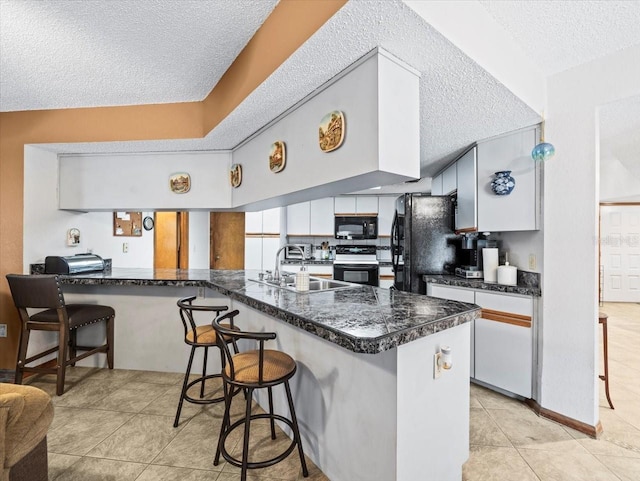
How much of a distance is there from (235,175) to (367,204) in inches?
129

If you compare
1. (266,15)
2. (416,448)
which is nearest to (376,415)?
(416,448)

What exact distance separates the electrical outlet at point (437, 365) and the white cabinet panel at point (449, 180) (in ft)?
7.60

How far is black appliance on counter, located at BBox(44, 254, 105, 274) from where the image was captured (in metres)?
3.04

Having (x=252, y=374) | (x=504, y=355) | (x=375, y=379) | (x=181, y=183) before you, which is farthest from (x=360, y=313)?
(x=181, y=183)

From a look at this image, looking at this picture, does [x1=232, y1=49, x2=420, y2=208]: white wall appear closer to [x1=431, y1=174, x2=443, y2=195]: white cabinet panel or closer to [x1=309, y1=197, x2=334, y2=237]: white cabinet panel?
[x1=431, y1=174, x2=443, y2=195]: white cabinet panel

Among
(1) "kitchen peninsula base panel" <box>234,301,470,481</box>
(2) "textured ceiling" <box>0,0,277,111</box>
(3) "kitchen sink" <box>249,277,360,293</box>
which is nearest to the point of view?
(1) "kitchen peninsula base panel" <box>234,301,470,481</box>

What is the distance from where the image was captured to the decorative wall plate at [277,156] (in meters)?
2.29

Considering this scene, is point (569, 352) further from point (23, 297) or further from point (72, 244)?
point (72, 244)

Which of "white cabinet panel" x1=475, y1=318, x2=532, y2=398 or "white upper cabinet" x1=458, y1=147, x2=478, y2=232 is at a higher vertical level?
"white upper cabinet" x1=458, y1=147, x2=478, y2=232

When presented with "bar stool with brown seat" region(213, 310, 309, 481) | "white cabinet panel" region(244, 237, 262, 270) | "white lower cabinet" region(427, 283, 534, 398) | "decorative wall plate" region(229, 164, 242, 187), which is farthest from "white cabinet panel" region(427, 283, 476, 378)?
"white cabinet panel" region(244, 237, 262, 270)

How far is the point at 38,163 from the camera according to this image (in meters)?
3.12

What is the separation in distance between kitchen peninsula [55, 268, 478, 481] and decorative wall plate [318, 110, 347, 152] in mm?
897

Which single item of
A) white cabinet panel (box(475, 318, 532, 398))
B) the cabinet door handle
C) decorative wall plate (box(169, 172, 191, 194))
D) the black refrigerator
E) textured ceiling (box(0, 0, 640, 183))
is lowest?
white cabinet panel (box(475, 318, 532, 398))

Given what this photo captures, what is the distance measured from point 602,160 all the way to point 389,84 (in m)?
4.56
